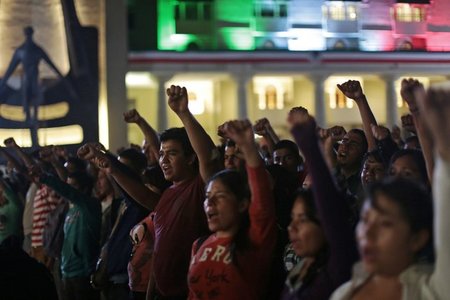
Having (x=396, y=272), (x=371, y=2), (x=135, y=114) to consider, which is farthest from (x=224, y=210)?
(x=371, y=2)

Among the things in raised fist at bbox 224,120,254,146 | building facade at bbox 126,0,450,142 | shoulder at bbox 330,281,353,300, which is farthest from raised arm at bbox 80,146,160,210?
building facade at bbox 126,0,450,142

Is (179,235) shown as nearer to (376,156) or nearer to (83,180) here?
(376,156)

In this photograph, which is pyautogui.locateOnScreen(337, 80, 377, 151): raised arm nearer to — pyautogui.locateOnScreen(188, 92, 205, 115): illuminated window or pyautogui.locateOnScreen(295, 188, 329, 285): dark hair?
pyautogui.locateOnScreen(295, 188, 329, 285): dark hair

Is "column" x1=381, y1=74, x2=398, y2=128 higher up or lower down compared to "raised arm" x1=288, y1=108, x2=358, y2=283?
higher up

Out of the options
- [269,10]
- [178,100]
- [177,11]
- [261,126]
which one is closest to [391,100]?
[269,10]

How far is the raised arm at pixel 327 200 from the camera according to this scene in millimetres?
3406

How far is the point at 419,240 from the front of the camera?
10.1ft

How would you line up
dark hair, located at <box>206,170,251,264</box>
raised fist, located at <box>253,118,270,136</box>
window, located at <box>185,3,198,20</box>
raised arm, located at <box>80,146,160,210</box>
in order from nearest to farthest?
dark hair, located at <box>206,170,251,264</box> → raised arm, located at <box>80,146,160,210</box> → raised fist, located at <box>253,118,270,136</box> → window, located at <box>185,3,198,20</box>

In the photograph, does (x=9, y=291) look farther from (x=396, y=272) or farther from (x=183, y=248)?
(x=396, y=272)

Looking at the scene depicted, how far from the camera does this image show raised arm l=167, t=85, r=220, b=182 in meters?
5.10

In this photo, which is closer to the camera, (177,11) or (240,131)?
(240,131)

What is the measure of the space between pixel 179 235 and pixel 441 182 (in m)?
2.74

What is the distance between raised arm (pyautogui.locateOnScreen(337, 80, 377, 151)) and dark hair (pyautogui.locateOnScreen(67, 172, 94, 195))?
3861 millimetres

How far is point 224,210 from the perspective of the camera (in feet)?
14.5
